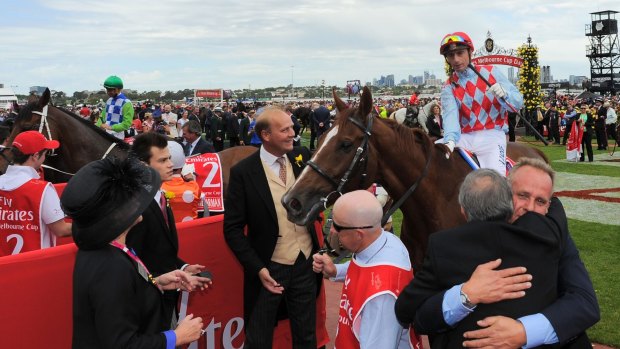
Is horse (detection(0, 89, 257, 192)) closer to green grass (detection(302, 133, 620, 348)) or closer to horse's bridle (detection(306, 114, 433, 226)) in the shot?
horse's bridle (detection(306, 114, 433, 226))

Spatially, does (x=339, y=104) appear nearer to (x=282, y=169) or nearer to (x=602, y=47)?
(x=282, y=169)

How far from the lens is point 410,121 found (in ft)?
55.6

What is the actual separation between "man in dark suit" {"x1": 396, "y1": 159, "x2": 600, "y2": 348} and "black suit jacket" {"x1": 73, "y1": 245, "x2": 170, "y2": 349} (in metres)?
1.03

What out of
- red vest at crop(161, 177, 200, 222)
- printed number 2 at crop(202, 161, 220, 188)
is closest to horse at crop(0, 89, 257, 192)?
printed number 2 at crop(202, 161, 220, 188)

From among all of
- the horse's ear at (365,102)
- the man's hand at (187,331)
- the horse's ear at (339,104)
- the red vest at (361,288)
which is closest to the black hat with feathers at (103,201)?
the man's hand at (187,331)

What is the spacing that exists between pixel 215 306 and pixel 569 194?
10220 millimetres

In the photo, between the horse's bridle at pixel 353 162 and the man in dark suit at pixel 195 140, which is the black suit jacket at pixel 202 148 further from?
the horse's bridle at pixel 353 162

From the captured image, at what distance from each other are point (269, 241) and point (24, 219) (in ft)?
5.96

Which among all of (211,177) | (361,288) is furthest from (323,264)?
(211,177)

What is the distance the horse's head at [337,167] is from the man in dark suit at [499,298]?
1.20m

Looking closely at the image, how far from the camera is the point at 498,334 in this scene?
2014mm

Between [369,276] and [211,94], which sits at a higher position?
[211,94]

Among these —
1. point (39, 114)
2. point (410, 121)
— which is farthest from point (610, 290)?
point (410, 121)

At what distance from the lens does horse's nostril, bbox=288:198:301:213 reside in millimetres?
3264
